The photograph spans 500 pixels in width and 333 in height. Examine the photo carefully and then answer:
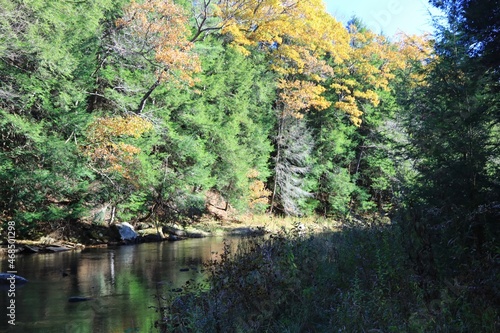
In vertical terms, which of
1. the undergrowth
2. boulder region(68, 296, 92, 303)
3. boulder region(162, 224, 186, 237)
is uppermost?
boulder region(162, 224, 186, 237)

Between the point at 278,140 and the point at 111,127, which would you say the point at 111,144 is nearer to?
the point at 111,127

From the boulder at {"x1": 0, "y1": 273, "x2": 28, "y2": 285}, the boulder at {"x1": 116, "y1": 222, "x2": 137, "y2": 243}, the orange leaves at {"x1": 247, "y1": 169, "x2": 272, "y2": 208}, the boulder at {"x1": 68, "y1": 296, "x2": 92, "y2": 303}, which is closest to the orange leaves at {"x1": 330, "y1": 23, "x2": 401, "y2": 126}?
the orange leaves at {"x1": 247, "y1": 169, "x2": 272, "y2": 208}

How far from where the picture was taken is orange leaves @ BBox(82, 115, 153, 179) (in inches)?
698

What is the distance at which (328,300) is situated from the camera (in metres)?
5.44

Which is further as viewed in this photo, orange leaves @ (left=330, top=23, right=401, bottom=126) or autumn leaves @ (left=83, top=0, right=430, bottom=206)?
orange leaves @ (left=330, top=23, right=401, bottom=126)

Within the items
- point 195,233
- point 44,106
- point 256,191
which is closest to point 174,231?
point 195,233

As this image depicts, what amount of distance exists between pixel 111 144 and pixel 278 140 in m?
14.8

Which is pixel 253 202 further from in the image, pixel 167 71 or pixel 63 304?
pixel 63 304

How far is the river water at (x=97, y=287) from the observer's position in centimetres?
670

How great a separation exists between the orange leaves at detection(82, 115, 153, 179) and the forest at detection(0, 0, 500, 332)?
0.09 metres

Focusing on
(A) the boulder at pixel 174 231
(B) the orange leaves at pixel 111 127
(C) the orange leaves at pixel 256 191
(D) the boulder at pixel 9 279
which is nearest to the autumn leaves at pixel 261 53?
(B) the orange leaves at pixel 111 127

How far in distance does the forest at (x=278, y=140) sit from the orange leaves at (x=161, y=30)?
3.5 inches

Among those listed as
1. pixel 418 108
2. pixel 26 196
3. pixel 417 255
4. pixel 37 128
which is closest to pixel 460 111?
pixel 418 108

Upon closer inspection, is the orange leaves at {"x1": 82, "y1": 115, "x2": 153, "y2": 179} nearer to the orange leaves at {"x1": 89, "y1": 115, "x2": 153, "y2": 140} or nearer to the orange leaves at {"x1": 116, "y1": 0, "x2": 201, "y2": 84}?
the orange leaves at {"x1": 89, "y1": 115, "x2": 153, "y2": 140}
